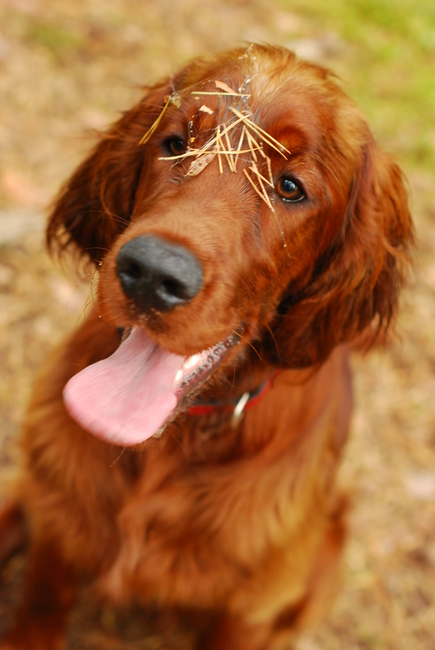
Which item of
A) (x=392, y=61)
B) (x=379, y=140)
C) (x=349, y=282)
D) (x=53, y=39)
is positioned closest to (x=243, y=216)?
(x=349, y=282)

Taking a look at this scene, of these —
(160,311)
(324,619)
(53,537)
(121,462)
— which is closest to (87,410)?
(160,311)

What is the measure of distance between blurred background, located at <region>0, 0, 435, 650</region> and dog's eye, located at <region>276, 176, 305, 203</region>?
68 centimetres

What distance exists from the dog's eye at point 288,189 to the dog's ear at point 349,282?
0.85ft

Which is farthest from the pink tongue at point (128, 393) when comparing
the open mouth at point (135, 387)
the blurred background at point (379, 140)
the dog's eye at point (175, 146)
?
the blurred background at point (379, 140)

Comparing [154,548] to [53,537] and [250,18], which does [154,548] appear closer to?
[53,537]

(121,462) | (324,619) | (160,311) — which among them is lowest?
(324,619)

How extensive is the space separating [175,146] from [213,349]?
641 millimetres

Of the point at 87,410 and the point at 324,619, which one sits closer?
the point at 87,410

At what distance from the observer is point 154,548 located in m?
2.39

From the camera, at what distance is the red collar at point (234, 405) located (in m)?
2.19

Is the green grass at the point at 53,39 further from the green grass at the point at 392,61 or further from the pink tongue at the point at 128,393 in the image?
the pink tongue at the point at 128,393

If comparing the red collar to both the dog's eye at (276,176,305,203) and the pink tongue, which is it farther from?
the dog's eye at (276,176,305,203)

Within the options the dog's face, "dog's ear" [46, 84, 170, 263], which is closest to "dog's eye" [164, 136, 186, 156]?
the dog's face

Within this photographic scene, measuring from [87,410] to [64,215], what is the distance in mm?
892
